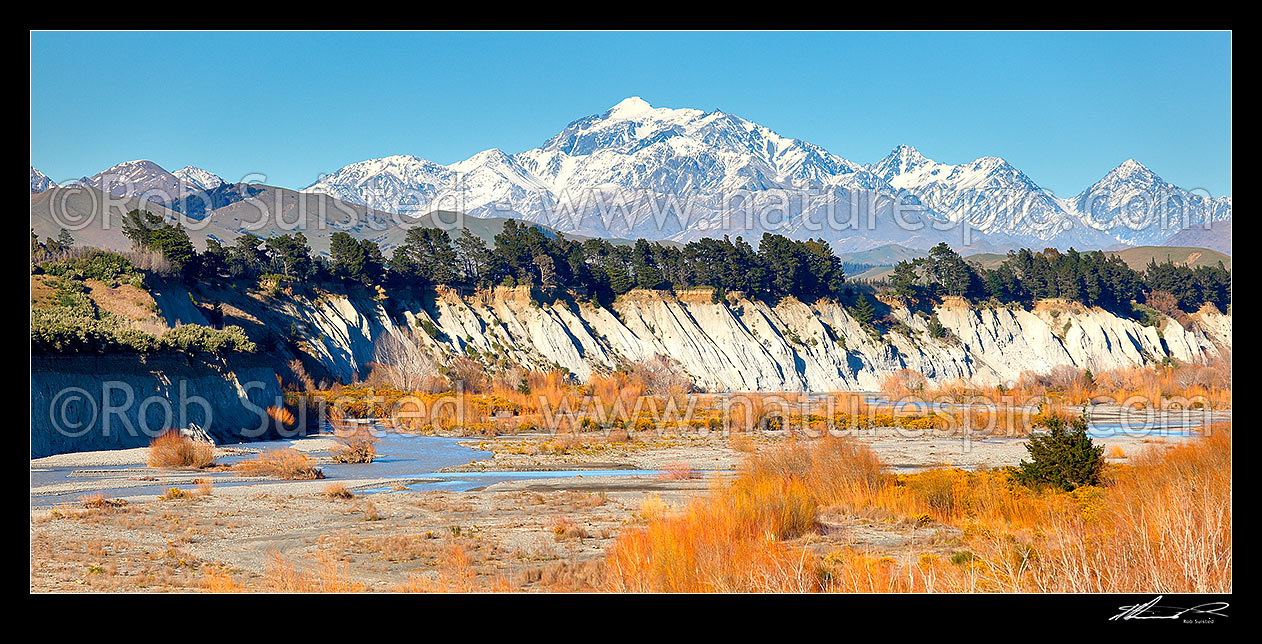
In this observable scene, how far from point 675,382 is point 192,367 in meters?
37.9

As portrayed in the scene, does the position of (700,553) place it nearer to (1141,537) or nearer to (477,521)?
(1141,537)

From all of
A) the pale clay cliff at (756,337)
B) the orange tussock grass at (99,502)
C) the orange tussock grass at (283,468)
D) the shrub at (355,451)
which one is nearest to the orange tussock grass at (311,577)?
the orange tussock grass at (99,502)

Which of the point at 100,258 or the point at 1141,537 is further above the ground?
the point at 100,258

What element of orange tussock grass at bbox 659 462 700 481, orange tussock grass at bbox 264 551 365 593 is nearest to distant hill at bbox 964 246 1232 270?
orange tussock grass at bbox 659 462 700 481

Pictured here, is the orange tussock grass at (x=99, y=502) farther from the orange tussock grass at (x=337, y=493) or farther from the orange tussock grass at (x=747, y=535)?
the orange tussock grass at (x=747, y=535)

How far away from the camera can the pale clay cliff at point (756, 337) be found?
7025 centimetres

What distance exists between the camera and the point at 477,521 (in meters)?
21.2

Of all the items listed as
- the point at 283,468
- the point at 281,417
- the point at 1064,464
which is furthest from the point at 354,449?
the point at 1064,464

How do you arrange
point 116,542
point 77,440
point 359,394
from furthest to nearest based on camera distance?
point 359,394
point 77,440
point 116,542

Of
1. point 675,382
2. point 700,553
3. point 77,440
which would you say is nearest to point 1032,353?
point 675,382

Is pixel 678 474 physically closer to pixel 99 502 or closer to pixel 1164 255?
pixel 99 502
